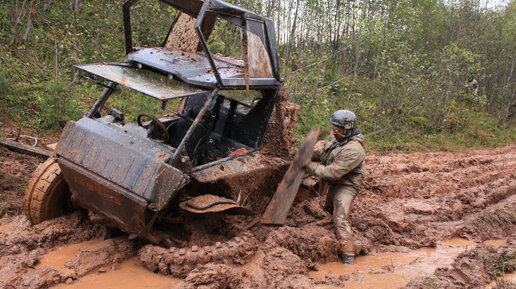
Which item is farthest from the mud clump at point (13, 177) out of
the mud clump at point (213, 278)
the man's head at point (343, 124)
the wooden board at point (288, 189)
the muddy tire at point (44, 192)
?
the man's head at point (343, 124)

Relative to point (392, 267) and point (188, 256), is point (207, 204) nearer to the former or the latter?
point (188, 256)

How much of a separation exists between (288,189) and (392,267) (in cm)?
142

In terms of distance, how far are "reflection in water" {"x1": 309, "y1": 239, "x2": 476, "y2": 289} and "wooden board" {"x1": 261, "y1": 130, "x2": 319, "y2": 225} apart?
0.77 metres

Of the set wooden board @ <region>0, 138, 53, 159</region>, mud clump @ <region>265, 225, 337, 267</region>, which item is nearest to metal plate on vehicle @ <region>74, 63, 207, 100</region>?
mud clump @ <region>265, 225, 337, 267</region>

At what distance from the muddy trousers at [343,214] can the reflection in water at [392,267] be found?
20 cm

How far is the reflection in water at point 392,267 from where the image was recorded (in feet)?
13.8

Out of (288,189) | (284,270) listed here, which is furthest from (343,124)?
(284,270)

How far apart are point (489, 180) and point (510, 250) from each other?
4.40 metres

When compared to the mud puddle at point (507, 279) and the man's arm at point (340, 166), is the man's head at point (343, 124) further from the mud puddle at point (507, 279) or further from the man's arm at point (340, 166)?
the mud puddle at point (507, 279)

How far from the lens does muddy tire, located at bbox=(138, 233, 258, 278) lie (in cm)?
392

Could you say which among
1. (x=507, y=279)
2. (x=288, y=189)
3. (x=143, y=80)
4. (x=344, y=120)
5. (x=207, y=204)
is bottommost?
(x=507, y=279)

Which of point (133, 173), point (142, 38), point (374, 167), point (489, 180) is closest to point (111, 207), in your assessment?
point (133, 173)

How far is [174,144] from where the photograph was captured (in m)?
5.38

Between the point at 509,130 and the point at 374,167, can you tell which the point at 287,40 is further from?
the point at 509,130
